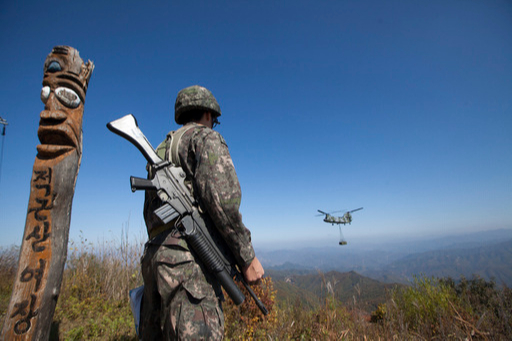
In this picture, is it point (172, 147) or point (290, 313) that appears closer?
point (172, 147)

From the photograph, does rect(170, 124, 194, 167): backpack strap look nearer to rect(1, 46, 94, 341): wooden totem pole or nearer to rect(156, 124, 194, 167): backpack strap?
rect(156, 124, 194, 167): backpack strap

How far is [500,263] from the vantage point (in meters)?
198

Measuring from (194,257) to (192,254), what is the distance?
31mm

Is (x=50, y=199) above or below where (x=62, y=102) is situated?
below

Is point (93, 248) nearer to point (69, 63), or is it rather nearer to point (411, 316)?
point (69, 63)

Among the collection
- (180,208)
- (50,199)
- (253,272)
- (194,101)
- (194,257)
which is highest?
(194,101)

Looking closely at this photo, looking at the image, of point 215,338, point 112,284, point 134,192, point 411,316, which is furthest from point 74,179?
point 411,316

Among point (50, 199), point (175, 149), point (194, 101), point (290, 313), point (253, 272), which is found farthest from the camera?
point (290, 313)

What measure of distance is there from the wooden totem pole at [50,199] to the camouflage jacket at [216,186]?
168cm

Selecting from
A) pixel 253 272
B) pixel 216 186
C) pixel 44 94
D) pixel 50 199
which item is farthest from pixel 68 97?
pixel 253 272

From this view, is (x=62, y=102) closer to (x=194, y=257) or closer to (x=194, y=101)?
(x=194, y=101)

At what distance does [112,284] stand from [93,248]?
146cm

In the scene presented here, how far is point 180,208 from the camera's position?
1.87 metres

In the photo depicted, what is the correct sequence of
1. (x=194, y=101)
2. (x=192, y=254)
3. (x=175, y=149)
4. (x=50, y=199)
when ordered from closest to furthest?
(x=192, y=254)
(x=175, y=149)
(x=194, y=101)
(x=50, y=199)
